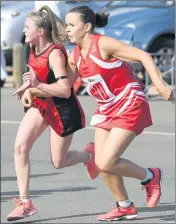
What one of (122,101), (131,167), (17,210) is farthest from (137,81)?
(17,210)

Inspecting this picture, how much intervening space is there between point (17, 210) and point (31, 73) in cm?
156

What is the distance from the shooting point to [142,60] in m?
7.12

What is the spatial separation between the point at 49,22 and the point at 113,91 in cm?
77

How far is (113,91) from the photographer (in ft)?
24.6

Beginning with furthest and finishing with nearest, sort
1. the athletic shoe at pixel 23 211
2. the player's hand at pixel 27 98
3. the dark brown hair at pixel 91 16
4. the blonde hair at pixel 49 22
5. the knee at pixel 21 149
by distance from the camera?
1. the knee at pixel 21 149
2. the athletic shoe at pixel 23 211
3. the blonde hair at pixel 49 22
4. the player's hand at pixel 27 98
5. the dark brown hair at pixel 91 16

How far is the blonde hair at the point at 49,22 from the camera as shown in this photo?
770 cm

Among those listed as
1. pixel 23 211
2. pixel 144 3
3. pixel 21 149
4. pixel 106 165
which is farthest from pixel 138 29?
pixel 106 165

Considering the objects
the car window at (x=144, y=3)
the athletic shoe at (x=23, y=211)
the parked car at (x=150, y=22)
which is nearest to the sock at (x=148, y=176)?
the athletic shoe at (x=23, y=211)

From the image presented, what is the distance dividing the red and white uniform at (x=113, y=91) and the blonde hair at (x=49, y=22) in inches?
11.8

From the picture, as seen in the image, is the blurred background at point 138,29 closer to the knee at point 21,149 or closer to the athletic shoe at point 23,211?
the knee at point 21,149

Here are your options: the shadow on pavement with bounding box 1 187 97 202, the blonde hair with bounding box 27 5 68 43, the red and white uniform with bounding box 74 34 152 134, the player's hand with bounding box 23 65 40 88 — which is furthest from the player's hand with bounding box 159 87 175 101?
the shadow on pavement with bounding box 1 187 97 202

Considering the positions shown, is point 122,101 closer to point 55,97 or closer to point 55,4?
point 55,97

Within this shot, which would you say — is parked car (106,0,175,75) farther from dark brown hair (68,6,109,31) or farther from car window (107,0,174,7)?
dark brown hair (68,6,109,31)

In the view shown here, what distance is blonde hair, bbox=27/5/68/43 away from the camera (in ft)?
25.3
